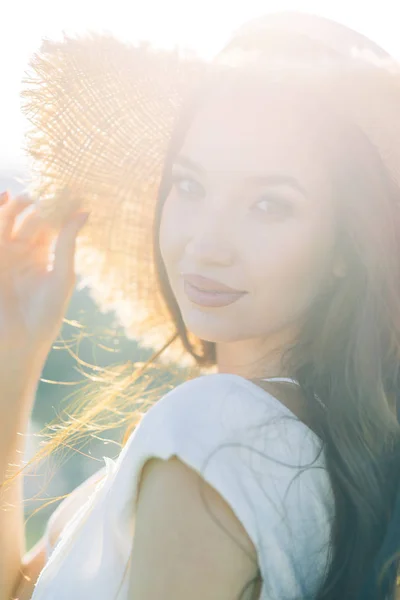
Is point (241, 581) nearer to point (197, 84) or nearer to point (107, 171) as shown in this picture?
point (197, 84)

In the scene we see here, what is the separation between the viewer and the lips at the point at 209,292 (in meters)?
1.46

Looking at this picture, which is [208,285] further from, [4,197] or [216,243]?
[4,197]

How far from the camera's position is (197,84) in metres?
1.66

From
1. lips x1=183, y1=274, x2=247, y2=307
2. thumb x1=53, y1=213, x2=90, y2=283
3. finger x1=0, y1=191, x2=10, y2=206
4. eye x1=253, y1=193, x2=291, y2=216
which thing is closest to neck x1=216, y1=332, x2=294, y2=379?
lips x1=183, y1=274, x2=247, y2=307

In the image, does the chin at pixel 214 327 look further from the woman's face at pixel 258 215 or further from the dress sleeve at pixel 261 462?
the dress sleeve at pixel 261 462

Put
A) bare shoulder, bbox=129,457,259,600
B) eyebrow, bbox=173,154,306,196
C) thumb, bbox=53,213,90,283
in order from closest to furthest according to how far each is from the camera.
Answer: bare shoulder, bbox=129,457,259,600 < eyebrow, bbox=173,154,306,196 < thumb, bbox=53,213,90,283

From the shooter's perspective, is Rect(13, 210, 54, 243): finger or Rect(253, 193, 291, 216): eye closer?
Rect(253, 193, 291, 216): eye

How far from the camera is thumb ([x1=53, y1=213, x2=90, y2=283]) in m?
2.01

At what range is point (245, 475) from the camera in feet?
3.60

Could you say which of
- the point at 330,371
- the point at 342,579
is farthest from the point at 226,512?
the point at 330,371

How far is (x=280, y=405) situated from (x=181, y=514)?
0.29 meters

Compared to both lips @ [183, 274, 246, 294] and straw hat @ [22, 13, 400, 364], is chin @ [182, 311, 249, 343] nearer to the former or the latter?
lips @ [183, 274, 246, 294]

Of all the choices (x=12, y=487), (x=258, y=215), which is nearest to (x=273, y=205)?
(x=258, y=215)

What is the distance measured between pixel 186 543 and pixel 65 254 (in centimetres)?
116
